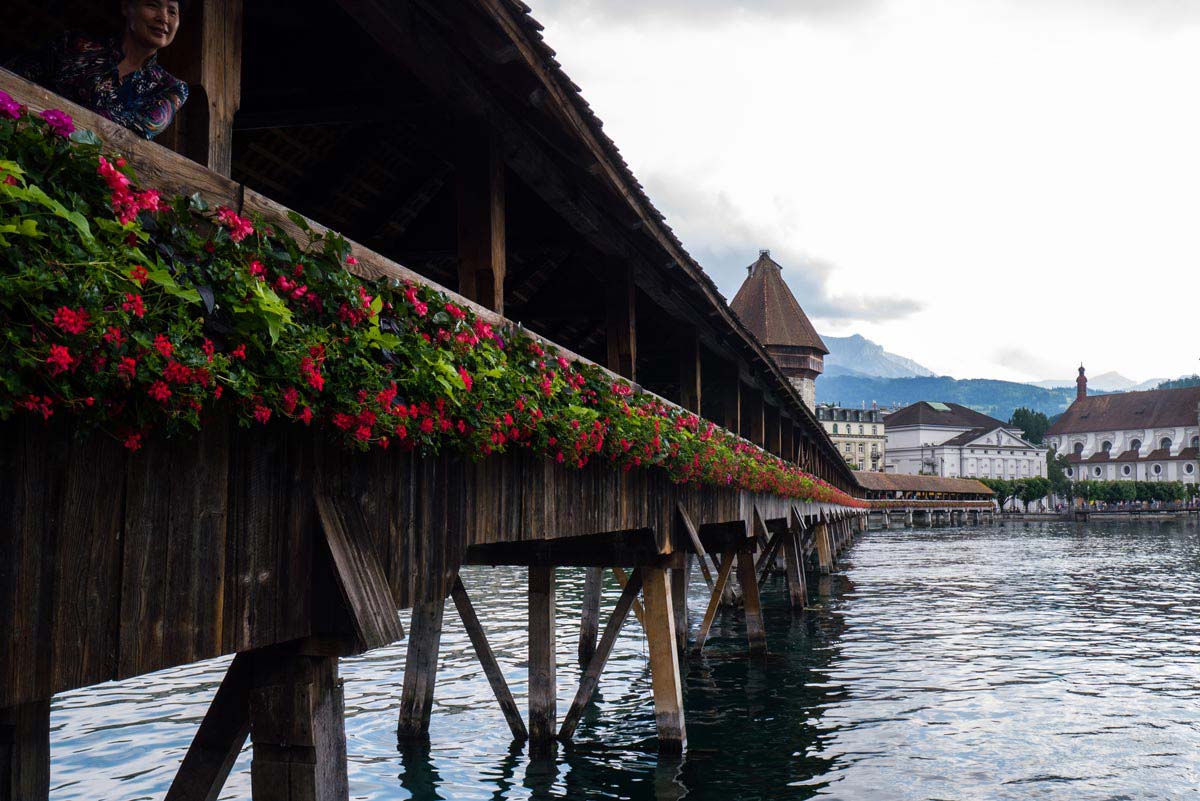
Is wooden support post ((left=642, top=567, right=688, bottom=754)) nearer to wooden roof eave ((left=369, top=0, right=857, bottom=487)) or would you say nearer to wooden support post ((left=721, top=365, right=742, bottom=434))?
wooden roof eave ((left=369, top=0, right=857, bottom=487))

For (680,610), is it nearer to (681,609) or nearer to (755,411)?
(681,609)

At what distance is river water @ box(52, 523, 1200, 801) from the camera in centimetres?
984

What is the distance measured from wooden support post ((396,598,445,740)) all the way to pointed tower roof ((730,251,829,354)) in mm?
45242

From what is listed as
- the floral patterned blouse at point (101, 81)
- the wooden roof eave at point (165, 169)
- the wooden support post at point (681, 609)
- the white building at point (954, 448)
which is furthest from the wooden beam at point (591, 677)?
the white building at point (954, 448)

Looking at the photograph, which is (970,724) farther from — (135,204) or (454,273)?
(135,204)

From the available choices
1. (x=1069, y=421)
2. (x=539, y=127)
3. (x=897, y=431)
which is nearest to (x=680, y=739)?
(x=539, y=127)

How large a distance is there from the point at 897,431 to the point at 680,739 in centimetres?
13104

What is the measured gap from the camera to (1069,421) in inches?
5906

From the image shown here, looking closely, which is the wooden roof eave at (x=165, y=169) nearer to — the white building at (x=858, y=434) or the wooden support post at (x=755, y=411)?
the wooden support post at (x=755, y=411)

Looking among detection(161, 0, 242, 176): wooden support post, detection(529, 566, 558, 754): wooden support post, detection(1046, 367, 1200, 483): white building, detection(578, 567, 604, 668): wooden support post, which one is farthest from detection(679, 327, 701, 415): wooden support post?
detection(1046, 367, 1200, 483): white building

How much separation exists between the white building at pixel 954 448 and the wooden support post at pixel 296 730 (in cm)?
13017

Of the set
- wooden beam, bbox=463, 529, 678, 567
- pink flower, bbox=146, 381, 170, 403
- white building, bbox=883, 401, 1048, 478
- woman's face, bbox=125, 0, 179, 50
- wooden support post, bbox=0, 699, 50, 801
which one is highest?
white building, bbox=883, 401, 1048, 478

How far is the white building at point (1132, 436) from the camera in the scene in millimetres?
133500

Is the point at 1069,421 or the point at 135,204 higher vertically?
the point at 1069,421
